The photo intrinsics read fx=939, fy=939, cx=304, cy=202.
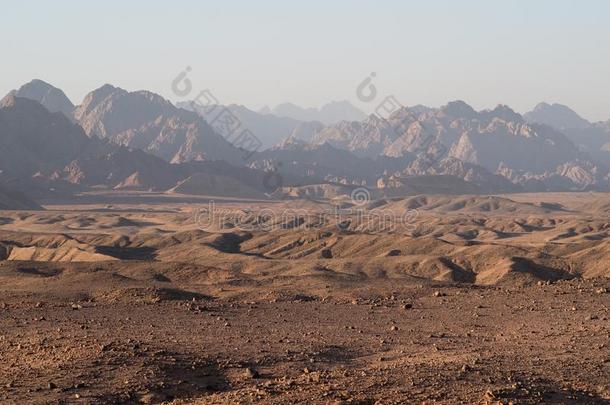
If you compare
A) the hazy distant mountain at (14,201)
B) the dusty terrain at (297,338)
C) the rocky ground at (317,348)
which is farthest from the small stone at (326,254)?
the hazy distant mountain at (14,201)

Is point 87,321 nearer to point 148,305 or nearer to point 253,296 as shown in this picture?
point 148,305

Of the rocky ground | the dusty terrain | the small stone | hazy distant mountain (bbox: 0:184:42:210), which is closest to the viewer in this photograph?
the rocky ground

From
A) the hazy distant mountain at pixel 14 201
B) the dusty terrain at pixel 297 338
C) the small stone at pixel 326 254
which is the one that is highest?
the dusty terrain at pixel 297 338

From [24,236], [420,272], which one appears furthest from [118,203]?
[420,272]

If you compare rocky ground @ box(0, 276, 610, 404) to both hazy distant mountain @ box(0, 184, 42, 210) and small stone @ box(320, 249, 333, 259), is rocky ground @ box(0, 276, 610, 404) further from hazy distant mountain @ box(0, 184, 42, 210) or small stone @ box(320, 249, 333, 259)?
hazy distant mountain @ box(0, 184, 42, 210)

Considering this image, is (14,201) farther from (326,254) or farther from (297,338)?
(297,338)

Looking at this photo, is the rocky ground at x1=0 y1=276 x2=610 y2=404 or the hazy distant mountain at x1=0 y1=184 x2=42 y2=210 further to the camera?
the hazy distant mountain at x1=0 y1=184 x2=42 y2=210

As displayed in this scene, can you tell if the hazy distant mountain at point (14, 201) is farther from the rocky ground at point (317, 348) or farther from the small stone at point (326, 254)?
the rocky ground at point (317, 348)

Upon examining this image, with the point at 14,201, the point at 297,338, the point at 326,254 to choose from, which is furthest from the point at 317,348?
the point at 14,201

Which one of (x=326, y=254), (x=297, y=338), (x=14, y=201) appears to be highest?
(x=297, y=338)

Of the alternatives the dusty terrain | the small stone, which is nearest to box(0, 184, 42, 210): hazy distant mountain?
the small stone

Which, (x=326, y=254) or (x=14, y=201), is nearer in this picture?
(x=326, y=254)

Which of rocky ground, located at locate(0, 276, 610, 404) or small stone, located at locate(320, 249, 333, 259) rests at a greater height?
rocky ground, located at locate(0, 276, 610, 404)

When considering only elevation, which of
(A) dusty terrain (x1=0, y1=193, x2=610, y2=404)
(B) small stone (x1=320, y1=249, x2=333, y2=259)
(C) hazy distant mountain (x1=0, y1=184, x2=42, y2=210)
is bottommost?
(B) small stone (x1=320, y1=249, x2=333, y2=259)
